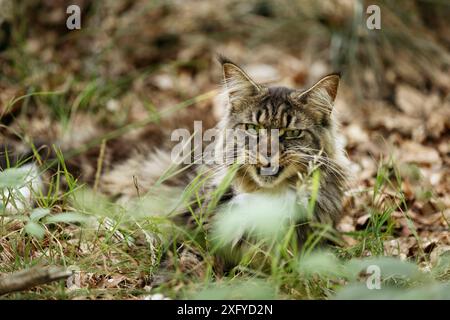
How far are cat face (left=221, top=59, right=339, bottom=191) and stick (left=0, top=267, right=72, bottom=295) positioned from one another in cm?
109

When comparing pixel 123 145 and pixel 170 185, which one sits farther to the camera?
pixel 123 145

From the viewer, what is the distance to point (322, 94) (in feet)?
9.75

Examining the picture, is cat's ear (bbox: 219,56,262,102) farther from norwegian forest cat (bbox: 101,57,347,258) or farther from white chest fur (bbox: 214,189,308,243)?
white chest fur (bbox: 214,189,308,243)

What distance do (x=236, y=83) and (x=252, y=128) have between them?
29cm

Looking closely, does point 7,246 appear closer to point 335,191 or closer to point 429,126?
point 335,191

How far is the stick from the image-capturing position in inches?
86.5

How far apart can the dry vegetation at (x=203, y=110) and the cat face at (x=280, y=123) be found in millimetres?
406

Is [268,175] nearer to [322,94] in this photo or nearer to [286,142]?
[286,142]

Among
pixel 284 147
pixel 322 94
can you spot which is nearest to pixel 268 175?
pixel 284 147

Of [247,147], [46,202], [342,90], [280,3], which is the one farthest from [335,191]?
[280,3]

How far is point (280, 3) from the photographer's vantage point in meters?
5.55

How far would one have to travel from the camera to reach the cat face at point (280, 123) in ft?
9.25

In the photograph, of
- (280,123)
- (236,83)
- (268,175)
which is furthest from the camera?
(236,83)

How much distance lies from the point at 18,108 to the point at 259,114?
91.9 inches
